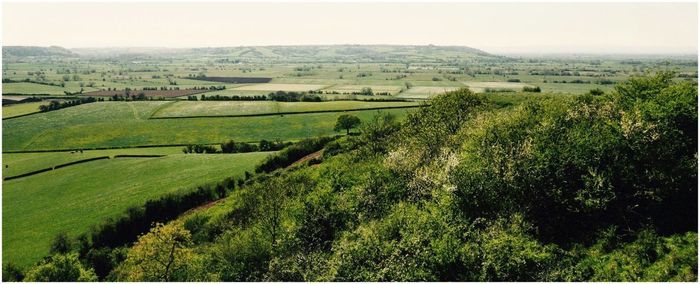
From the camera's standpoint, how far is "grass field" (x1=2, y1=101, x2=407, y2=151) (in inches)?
4281

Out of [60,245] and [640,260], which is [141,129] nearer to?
[60,245]

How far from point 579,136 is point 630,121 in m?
4.01

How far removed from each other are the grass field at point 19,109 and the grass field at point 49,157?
133 ft

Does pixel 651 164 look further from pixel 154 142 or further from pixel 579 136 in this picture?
pixel 154 142

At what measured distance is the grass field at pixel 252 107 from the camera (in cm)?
13588

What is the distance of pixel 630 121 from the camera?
127 ft

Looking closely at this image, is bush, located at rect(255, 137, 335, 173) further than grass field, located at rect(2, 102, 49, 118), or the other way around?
grass field, located at rect(2, 102, 49, 118)

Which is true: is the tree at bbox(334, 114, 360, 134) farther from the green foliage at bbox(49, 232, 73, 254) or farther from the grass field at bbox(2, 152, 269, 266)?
the green foliage at bbox(49, 232, 73, 254)

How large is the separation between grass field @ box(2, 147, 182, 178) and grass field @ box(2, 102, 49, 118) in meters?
40.5

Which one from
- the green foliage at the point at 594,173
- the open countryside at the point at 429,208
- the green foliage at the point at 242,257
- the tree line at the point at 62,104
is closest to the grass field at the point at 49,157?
the open countryside at the point at 429,208

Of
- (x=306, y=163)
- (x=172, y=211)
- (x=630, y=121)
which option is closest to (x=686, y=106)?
(x=630, y=121)

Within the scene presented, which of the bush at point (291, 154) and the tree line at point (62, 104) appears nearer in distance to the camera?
the bush at point (291, 154)

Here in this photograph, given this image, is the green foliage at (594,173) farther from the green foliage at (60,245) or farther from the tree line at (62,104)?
the tree line at (62,104)

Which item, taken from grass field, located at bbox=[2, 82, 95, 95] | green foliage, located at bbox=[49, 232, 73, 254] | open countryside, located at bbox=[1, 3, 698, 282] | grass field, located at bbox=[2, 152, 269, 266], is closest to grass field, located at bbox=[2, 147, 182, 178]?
open countryside, located at bbox=[1, 3, 698, 282]
